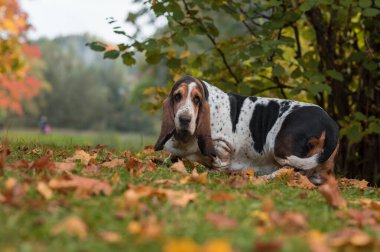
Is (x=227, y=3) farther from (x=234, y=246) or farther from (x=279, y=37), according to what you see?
(x=234, y=246)

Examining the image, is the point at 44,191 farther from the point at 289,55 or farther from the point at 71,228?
the point at 289,55

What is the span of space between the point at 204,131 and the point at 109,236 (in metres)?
2.71

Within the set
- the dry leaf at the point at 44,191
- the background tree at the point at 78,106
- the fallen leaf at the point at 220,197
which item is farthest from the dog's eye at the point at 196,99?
the background tree at the point at 78,106

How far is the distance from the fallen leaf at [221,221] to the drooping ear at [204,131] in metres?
2.23

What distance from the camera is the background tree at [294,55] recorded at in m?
5.84

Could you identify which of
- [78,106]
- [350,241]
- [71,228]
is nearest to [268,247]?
[350,241]

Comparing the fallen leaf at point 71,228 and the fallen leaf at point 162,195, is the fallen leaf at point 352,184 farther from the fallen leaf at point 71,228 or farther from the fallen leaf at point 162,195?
the fallen leaf at point 71,228

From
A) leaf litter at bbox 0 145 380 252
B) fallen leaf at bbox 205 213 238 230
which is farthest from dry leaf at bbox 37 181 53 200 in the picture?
fallen leaf at bbox 205 213 238 230

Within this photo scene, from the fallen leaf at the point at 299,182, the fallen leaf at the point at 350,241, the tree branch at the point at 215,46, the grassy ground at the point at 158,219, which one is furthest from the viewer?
the tree branch at the point at 215,46

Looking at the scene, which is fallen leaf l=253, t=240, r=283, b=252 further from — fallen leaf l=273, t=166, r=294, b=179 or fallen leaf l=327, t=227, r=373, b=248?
fallen leaf l=273, t=166, r=294, b=179

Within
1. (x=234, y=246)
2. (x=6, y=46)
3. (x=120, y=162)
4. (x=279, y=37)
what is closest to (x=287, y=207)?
(x=234, y=246)

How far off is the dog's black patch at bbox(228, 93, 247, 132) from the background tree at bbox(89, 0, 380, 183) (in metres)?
0.69

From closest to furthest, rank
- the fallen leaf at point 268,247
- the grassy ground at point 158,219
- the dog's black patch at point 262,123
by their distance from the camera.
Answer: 1. the fallen leaf at point 268,247
2. the grassy ground at point 158,219
3. the dog's black patch at point 262,123

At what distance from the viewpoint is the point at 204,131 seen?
4762 mm
